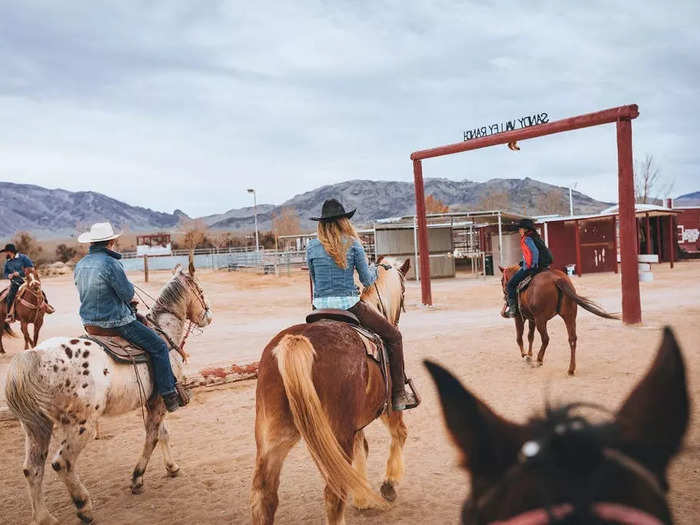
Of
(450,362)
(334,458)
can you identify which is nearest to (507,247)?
(450,362)

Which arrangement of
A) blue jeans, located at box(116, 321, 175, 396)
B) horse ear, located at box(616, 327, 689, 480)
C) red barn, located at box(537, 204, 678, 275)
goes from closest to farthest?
horse ear, located at box(616, 327, 689, 480) → blue jeans, located at box(116, 321, 175, 396) → red barn, located at box(537, 204, 678, 275)

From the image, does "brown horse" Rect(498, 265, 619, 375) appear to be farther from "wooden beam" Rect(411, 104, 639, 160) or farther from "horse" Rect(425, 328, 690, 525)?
"horse" Rect(425, 328, 690, 525)

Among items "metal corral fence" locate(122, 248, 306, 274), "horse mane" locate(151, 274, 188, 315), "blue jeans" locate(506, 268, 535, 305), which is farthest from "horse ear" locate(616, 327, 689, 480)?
"metal corral fence" locate(122, 248, 306, 274)

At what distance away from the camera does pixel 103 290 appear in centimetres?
425

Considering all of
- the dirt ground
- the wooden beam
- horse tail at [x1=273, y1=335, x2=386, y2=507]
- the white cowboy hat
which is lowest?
the dirt ground

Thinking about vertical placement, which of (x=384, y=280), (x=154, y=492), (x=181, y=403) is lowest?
(x=154, y=492)

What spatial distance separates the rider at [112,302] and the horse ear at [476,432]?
3696 mm

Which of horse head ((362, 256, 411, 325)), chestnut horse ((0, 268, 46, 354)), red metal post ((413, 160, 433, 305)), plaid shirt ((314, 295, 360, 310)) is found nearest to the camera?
plaid shirt ((314, 295, 360, 310))

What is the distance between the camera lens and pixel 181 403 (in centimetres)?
465

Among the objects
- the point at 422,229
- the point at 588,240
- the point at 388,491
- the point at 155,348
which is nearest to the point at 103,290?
the point at 155,348

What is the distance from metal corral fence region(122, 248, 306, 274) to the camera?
37281 millimetres

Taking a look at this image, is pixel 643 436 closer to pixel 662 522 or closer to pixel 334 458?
pixel 662 522

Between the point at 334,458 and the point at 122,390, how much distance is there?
7.27 ft

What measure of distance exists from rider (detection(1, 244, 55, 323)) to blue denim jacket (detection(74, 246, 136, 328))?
27.2 ft
